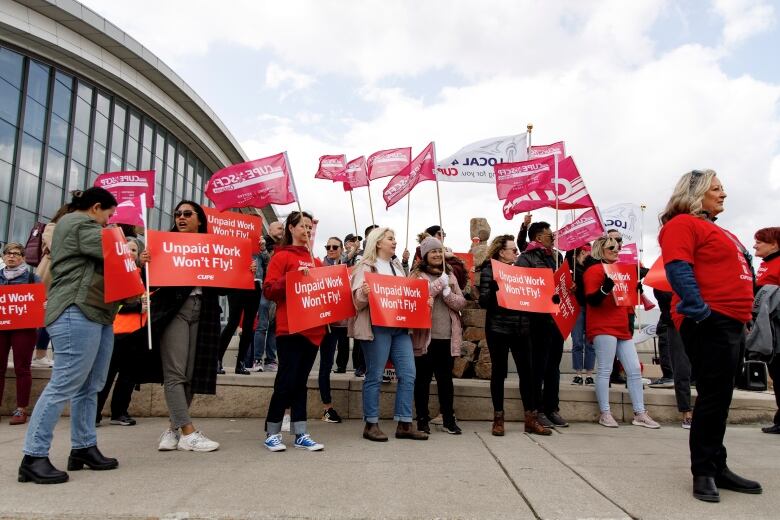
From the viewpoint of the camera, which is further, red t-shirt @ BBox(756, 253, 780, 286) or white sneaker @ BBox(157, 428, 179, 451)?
red t-shirt @ BBox(756, 253, 780, 286)

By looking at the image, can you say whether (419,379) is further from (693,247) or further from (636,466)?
(693,247)

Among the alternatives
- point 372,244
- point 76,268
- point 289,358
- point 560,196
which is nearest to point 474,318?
point 560,196

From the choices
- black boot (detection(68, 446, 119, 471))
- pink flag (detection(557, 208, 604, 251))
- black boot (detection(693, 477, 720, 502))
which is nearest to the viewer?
black boot (detection(693, 477, 720, 502))

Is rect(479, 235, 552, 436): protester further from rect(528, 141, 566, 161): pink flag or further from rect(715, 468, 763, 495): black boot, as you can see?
rect(528, 141, 566, 161): pink flag

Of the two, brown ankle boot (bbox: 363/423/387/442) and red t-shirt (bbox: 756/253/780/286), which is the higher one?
red t-shirt (bbox: 756/253/780/286)

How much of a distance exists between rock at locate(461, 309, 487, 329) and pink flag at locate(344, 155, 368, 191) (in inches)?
137

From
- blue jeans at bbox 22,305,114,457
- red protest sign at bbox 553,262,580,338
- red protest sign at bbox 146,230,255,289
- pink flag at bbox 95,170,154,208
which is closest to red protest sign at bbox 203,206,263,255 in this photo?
pink flag at bbox 95,170,154,208

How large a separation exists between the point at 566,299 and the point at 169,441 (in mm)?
4148

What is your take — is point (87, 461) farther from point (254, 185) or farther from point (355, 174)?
point (355, 174)

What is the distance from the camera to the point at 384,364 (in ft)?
17.0

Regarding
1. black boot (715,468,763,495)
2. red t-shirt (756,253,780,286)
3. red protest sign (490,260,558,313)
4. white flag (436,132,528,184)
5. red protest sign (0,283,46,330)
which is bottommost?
black boot (715,468,763,495)

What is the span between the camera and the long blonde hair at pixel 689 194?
3.67 metres

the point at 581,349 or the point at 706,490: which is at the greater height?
the point at 581,349

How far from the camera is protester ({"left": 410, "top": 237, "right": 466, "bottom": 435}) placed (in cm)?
540
